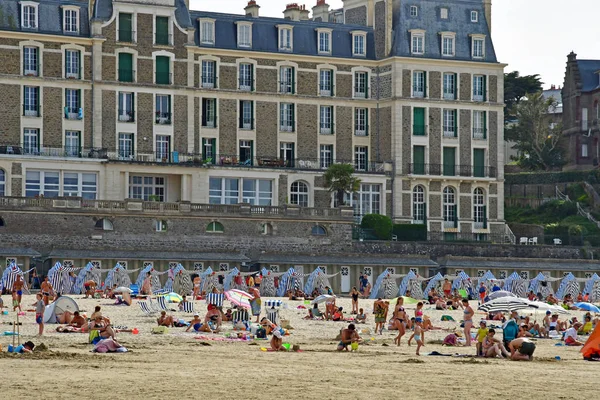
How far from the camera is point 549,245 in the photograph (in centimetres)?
7231

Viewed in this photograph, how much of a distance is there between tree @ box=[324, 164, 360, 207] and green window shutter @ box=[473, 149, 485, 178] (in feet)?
24.1

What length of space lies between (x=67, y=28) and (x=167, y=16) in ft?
15.2

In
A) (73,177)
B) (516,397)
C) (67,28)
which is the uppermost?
(67,28)

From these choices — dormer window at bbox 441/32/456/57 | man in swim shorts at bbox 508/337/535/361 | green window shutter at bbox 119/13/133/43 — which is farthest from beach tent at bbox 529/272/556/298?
man in swim shorts at bbox 508/337/535/361

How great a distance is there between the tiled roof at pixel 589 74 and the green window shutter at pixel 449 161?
65.9 feet

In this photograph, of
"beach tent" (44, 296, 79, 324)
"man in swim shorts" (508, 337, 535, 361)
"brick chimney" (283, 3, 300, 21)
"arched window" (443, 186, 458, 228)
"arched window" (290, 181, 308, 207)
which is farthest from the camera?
"brick chimney" (283, 3, 300, 21)

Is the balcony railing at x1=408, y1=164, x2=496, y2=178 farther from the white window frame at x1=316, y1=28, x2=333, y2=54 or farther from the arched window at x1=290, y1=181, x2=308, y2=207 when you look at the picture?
the white window frame at x1=316, y1=28, x2=333, y2=54

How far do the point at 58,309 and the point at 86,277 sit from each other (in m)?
16.3

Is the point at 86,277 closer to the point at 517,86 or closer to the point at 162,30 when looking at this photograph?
the point at 162,30

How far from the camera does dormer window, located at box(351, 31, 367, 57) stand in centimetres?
7500

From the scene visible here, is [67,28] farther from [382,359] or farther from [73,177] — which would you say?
[382,359]

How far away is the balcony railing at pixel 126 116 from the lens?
69.0 metres

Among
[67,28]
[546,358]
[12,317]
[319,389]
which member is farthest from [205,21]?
[319,389]

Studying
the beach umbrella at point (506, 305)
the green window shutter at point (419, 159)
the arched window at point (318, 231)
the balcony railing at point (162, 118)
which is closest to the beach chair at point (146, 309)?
the beach umbrella at point (506, 305)
